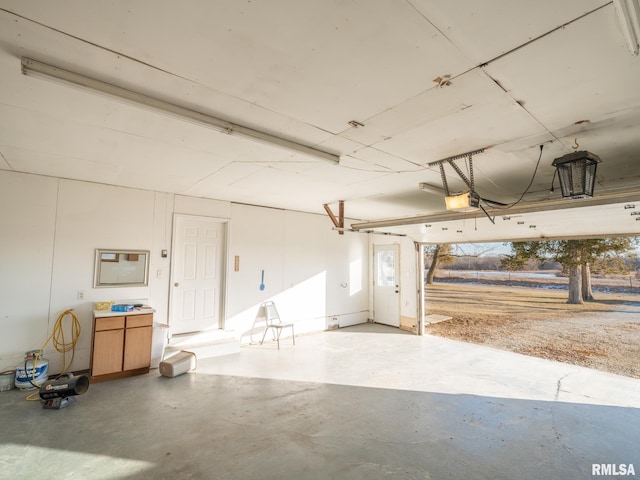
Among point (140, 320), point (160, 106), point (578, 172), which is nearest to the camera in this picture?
point (160, 106)

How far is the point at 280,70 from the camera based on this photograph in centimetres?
176

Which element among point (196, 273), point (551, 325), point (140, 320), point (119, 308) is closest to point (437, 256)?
point (551, 325)

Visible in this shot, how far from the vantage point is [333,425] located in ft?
9.72

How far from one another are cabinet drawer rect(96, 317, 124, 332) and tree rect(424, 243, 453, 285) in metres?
12.9

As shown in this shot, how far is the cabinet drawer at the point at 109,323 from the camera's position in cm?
388

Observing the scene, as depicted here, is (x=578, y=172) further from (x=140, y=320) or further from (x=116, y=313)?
(x=116, y=313)

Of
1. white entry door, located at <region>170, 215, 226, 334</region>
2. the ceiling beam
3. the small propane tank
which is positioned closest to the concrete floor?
the small propane tank

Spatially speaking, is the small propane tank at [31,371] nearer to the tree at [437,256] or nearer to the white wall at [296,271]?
the white wall at [296,271]

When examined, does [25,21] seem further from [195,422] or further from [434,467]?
[434,467]

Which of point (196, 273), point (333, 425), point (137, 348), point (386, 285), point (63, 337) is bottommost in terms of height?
point (333, 425)

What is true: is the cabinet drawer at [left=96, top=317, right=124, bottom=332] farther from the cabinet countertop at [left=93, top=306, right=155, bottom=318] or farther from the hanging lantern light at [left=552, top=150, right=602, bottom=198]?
the hanging lantern light at [left=552, top=150, right=602, bottom=198]

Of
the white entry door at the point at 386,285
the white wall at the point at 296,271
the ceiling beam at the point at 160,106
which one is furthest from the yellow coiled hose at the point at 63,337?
the white entry door at the point at 386,285

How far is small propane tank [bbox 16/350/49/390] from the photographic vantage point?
3619 millimetres

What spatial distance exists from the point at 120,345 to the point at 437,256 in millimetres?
13445
